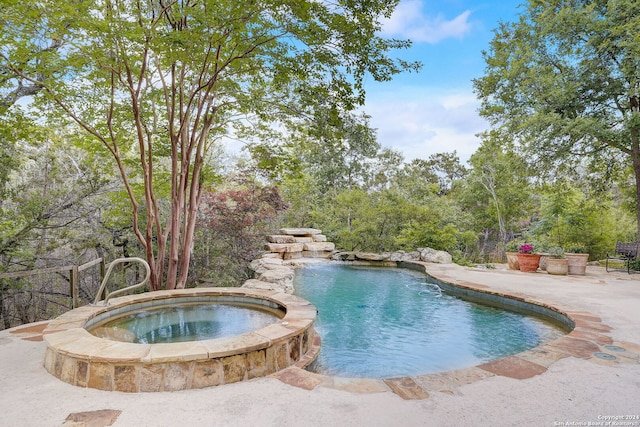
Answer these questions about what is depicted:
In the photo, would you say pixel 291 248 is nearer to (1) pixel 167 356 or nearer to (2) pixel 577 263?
(2) pixel 577 263

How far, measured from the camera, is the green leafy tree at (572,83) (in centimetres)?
737

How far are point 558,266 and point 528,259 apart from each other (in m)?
0.66

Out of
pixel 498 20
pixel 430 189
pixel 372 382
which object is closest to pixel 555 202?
pixel 430 189

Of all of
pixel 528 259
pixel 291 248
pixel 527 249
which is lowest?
pixel 291 248

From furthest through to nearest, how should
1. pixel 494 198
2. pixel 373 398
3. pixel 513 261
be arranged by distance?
pixel 494 198 < pixel 513 261 < pixel 373 398

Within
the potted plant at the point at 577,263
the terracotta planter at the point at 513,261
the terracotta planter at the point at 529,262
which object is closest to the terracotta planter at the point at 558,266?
the potted plant at the point at 577,263

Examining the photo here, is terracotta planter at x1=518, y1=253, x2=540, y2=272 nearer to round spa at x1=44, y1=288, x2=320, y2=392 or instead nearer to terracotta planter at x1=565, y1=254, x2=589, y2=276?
terracotta planter at x1=565, y1=254, x2=589, y2=276

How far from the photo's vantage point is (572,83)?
7.80 meters

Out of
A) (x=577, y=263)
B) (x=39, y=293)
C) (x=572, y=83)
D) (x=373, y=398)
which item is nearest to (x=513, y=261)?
(x=577, y=263)

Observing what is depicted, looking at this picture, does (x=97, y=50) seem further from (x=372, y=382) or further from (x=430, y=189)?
(x=430, y=189)

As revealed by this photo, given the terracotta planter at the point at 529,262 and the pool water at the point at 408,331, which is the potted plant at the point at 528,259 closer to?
the terracotta planter at the point at 529,262

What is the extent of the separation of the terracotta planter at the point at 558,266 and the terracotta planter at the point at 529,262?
0.41m

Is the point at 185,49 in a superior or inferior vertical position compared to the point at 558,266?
superior

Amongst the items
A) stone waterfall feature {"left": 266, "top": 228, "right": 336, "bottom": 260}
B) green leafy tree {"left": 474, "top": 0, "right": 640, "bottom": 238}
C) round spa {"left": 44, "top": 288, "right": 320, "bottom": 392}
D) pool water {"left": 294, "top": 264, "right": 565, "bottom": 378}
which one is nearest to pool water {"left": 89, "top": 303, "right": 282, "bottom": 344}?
round spa {"left": 44, "top": 288, "right": 320, "bottom": 392}
